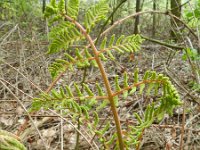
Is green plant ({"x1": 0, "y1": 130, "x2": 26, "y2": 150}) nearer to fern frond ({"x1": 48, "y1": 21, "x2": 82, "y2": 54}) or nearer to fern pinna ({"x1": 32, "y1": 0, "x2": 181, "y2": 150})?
fern pinna ({"x1": 32, "y1": 0, "x2": 181, "y2": 150})

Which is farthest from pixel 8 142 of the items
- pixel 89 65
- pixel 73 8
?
pixel 73 8

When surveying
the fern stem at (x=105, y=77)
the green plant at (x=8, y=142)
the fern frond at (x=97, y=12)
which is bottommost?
the green plant at (x=8, y=142)

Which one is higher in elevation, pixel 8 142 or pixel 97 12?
pixel 97 12

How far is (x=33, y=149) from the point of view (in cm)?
223

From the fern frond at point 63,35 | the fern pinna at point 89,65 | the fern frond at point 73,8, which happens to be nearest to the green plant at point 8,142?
the fern pinna at point 89,65

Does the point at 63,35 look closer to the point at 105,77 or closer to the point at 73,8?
the point at 73,8

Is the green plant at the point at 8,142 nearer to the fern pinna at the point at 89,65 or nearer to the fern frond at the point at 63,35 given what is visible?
the fern pinna at the point at 89,65

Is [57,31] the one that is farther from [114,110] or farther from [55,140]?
[55,140]

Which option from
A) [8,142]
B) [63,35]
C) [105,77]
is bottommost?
[8,142]

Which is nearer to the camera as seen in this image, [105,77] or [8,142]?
[105,77]

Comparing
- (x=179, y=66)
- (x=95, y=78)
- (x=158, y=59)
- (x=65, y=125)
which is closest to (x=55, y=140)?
(x=65, y=125)

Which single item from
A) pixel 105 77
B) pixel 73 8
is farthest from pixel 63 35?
pixel 105 77

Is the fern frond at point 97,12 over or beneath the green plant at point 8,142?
over

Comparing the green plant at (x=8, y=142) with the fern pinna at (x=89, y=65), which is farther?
the green plant at (x=8, y=142)
